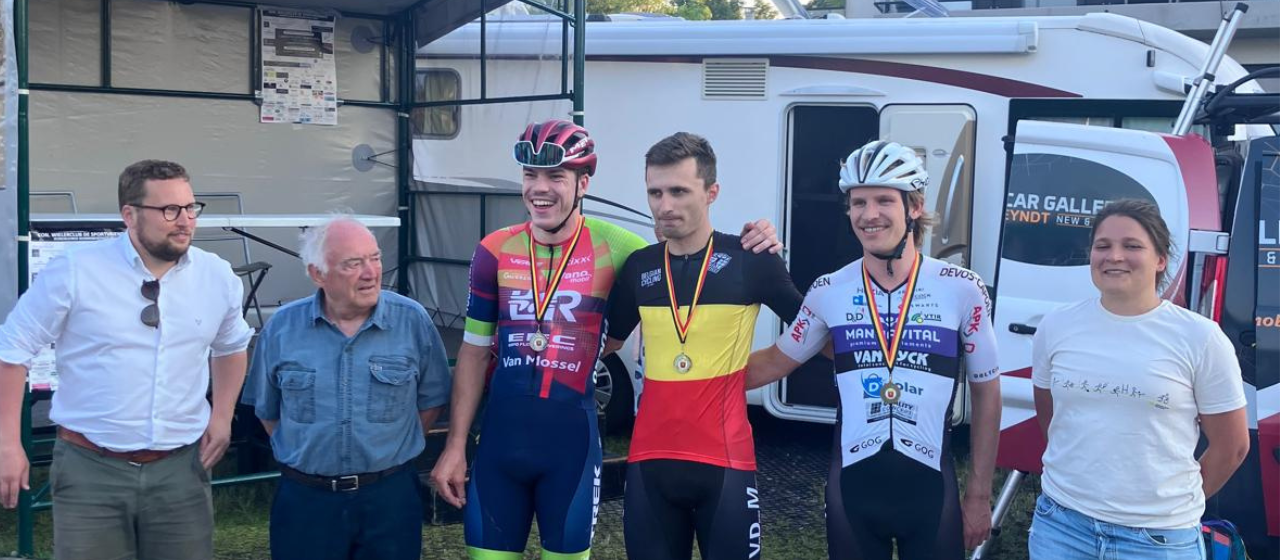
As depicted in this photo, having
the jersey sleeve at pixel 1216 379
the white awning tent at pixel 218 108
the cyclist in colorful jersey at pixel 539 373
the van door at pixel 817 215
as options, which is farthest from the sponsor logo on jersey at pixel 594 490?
the white awning tent at pixel 218 108

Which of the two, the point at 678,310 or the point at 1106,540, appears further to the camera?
the point at 678,310

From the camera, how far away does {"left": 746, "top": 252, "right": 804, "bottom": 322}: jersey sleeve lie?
3.46 m

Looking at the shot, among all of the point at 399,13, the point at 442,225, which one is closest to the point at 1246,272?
the point at 442,225

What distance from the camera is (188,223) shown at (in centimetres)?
349

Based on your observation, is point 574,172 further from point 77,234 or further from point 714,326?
point 77,234

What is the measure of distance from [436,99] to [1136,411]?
20.2 ft

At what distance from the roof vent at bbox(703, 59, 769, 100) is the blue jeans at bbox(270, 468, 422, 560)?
14.2 feet

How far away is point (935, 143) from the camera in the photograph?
21.3 ft

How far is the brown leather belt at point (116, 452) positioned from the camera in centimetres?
339

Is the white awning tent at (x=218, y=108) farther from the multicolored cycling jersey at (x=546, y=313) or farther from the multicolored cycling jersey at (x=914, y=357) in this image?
the multicolored cycling jersey at (x=914, y=357)

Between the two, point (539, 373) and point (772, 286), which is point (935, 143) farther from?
point (539, 373)

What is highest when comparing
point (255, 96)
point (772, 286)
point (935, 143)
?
point (255, 96)

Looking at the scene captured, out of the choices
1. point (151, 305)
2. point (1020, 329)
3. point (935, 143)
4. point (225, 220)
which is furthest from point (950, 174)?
point (151, 305)

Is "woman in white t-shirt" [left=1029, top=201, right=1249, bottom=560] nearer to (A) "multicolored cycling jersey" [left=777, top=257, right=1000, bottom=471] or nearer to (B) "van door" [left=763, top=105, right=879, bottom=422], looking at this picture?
(A) "multicolored cycling jersey" [left=777, top=257, right=1000, bottom=471]
